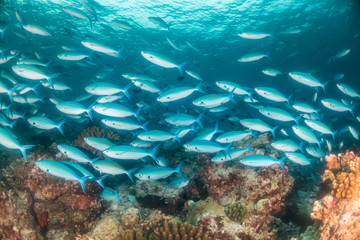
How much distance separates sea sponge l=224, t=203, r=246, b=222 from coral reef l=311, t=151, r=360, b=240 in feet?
4.60

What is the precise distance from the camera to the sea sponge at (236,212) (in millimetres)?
4703

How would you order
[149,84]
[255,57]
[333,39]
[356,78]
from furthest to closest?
[356,78] → [333,39] → [255,57] → [149,84]

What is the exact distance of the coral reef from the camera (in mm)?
3410

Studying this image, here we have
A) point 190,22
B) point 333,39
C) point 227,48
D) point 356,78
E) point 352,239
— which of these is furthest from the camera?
point 356,78

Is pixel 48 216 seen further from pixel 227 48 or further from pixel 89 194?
pixel 227 48

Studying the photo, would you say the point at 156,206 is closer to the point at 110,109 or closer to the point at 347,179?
the point at 110,109

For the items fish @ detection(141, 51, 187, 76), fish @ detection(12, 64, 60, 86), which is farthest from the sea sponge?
fish @ detection(12, 64, 60, 86)

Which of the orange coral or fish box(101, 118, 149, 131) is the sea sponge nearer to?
the orange coral

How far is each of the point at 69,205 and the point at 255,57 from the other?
28.5ft

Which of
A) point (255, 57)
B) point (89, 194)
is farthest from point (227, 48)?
point (89, 194)

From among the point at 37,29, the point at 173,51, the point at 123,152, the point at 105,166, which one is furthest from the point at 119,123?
the point at 173,51

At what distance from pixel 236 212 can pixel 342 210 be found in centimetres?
197

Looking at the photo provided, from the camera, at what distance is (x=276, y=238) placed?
472cm

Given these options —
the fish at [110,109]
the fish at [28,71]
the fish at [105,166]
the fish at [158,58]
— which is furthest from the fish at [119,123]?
the fish at [28,71]
